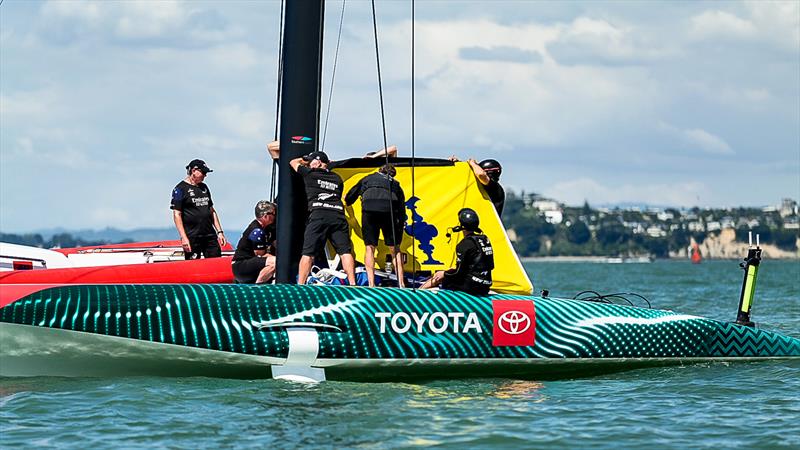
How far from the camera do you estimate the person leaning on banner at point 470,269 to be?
422 inches

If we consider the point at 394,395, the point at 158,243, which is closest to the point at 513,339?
the point at 394,395

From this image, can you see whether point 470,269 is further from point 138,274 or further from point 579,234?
point 579,234

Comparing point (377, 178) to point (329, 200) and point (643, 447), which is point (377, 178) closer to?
point (329, 200)

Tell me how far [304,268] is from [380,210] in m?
0.98

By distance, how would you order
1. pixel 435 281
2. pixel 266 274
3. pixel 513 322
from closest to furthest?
1. pixel 513 322
2. pixel 435 281
3. pixel 266 274

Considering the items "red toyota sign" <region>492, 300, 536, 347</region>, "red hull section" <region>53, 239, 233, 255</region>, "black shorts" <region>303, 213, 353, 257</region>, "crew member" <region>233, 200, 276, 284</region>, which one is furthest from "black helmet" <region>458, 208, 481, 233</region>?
"red hull section" <region>53, 239, 233, 255</region>

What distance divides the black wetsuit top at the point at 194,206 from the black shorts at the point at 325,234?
1.88m

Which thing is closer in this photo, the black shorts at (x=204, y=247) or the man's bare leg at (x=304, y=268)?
the man's bare leg at (x=304, y=268)

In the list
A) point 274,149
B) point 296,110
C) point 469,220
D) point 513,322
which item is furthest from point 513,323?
point 274,149

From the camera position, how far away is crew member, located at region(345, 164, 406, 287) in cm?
1116

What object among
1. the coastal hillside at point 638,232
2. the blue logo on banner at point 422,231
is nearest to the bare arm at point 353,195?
the blue logo on banner at point 422,231

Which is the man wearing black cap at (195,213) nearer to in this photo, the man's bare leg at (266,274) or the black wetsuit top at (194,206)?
the black wetsuit top at (194,206)

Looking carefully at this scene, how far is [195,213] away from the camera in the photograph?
40.3 feet

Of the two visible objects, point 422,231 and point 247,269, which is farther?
point 422,231
